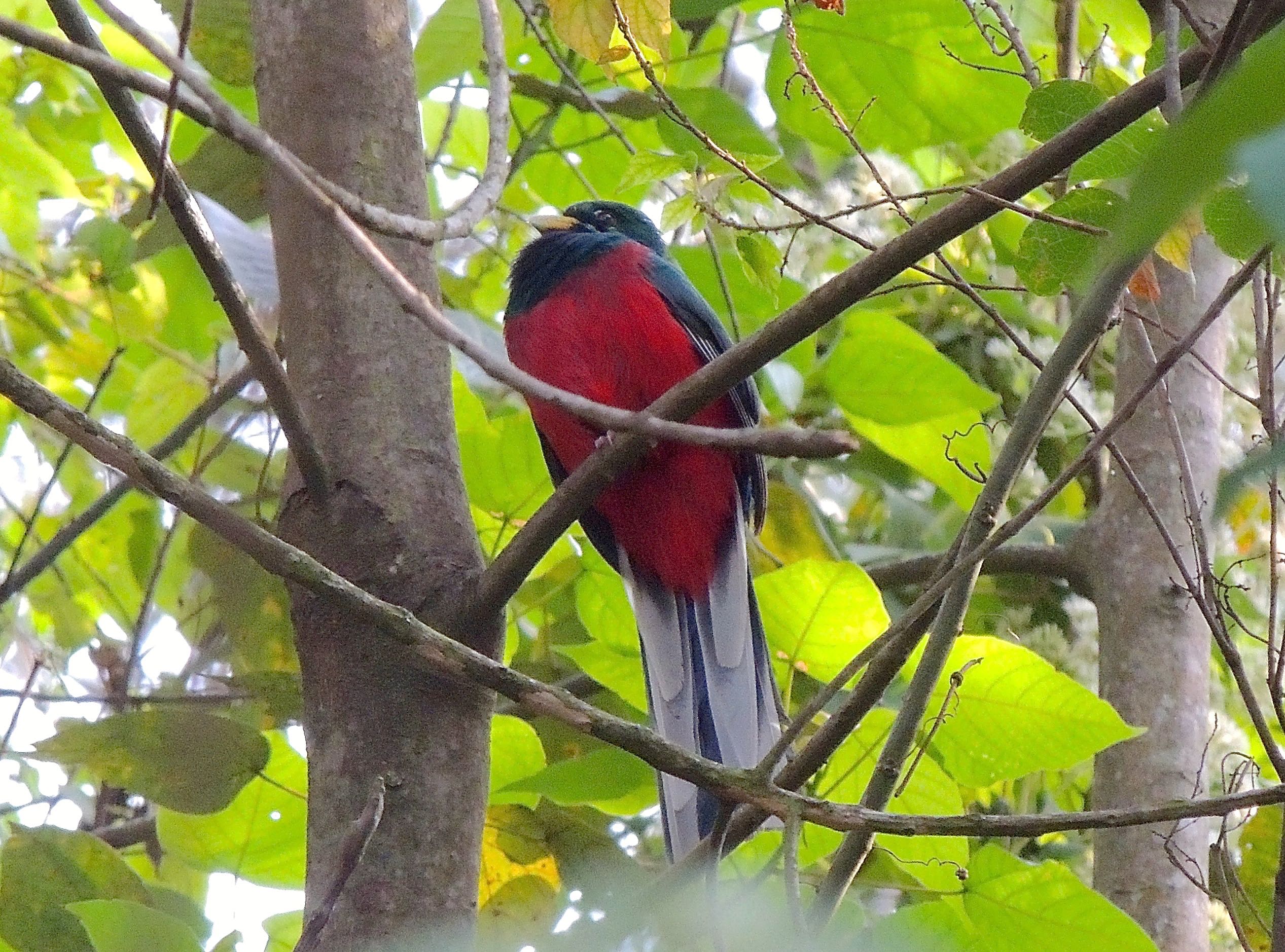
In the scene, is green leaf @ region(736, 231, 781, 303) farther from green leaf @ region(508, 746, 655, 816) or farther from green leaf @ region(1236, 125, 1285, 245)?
green leaf @ region(1236, 125, 1285, 245)

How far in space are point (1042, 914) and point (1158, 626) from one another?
112 cm

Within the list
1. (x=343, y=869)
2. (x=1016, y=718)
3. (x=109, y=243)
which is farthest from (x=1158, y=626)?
(x=109, y=243)

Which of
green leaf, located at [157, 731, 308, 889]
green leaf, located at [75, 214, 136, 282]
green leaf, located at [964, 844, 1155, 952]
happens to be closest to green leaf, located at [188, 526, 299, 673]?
green leaf, located at [157, 731, 308, 889]

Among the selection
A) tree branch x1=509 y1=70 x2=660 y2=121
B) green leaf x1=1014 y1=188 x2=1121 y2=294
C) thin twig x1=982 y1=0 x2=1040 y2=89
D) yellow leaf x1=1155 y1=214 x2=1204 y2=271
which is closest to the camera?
green leaf x1=1014 y1=188 x2=1121 y2=294

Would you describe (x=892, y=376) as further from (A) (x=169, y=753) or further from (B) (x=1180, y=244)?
(A) (x=169, y=753)

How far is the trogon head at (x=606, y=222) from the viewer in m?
3.53

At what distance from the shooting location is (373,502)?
1.93 m

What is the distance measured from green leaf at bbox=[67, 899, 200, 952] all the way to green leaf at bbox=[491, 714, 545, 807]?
2.36ft

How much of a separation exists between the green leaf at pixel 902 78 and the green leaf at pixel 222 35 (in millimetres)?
1086

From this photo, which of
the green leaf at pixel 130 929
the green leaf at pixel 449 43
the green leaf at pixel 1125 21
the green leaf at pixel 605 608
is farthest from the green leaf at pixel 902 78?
the green leaf at pixel 130 929

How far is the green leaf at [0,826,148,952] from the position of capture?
2.06 meters

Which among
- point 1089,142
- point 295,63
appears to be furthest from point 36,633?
point 1089,142

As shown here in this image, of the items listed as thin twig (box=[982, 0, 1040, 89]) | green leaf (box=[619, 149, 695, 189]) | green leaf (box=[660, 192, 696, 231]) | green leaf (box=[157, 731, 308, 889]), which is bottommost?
green leaf (box=[157, 731, 308, 889])

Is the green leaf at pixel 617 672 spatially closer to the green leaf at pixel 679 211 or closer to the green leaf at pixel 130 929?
the green leaf at pixel 679 211
